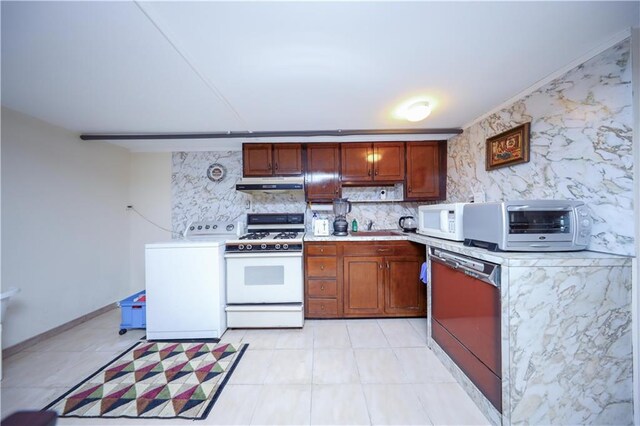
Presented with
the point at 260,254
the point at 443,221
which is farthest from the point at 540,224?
the point at 260,254

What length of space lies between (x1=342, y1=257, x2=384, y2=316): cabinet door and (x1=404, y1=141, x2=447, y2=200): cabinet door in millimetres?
1073

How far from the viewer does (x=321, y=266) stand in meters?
2.64

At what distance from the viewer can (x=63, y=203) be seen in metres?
2.47

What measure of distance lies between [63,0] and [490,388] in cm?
300

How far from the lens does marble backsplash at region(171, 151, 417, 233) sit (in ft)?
10.7

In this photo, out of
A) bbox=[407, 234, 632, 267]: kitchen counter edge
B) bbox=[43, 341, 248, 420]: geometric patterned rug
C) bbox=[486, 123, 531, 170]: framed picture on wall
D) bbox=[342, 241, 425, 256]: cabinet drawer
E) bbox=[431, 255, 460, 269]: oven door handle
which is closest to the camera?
bbox=[407, 234, 632, 267]: kitchen counter edge

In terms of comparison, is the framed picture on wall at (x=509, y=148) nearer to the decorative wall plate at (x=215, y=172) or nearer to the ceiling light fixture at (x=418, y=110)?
the ceiling light fixture at (x=418, y=110)

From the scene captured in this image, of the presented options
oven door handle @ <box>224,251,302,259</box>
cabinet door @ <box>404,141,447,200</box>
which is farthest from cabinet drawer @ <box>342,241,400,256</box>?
cabinet door @ <box>404,141,447,200</box>

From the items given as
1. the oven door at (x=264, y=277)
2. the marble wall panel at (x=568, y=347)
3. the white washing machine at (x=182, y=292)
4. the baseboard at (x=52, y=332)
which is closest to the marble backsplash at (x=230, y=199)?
the oven door at (x=264, y=277)

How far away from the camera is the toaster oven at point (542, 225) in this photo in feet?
4.33

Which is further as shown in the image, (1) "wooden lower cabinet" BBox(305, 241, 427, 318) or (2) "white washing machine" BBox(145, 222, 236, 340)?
(1) "wooden lower cabinet" BBox(305, 241, 427, 318)

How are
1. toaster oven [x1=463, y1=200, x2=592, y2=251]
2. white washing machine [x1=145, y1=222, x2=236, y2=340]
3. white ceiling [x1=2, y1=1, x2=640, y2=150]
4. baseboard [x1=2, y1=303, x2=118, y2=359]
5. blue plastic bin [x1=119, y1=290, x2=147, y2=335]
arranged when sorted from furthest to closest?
blue plastic bin [x1=119, y1=290, x2=147, y2=335] < white washing machine [x1=145, y1=222, x2=236, y2=340] < baseboard [x1=2, y1=303, x2=118, y2=359] < toaster oven [x1=463, y1=200, x2=592, y2=251] < white ceiling [x1=2, y1=1, x2=640, y2=150]

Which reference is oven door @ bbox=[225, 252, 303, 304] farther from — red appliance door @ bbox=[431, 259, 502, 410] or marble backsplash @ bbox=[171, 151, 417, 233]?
red appliance door @ bbox=[431, 259, 502, 410]

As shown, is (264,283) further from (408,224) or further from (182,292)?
(408,224)
